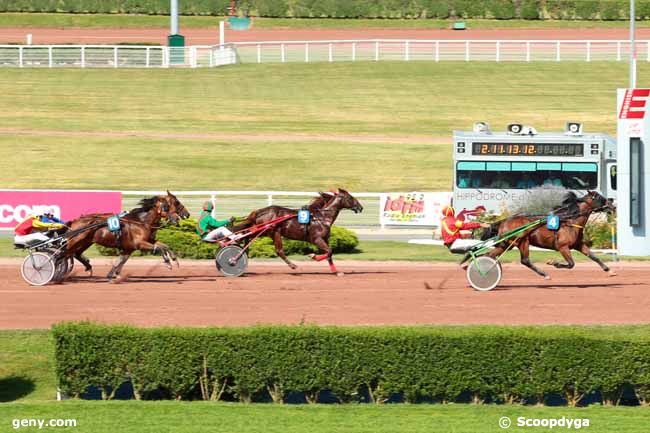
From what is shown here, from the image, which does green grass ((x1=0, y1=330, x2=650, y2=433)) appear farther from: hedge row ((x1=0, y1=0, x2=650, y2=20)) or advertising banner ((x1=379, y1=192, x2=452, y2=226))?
hedge row ((x1=0, y1=0, x2=650, y2=20))

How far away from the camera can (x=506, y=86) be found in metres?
50.7

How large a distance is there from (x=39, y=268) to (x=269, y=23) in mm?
46094

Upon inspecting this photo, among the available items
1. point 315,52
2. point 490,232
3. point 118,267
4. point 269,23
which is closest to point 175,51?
point 315,52

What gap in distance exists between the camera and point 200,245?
2530 cm

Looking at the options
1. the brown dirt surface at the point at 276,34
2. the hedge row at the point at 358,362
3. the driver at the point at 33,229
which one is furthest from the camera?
the brown dirt surface at the point at 276,34

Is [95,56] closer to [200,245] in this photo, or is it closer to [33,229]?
[200,245]

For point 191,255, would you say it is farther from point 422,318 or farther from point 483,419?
point 483,419

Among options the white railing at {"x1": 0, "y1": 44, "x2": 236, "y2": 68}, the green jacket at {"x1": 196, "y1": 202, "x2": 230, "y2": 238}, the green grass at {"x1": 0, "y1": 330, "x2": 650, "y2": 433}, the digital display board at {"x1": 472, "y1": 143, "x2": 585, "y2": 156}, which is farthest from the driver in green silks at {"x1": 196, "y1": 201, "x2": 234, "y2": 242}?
the white railing at {"x1": 0, "y1": 44, "x2": 236, "y2": 68}

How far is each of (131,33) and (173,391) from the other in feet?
165

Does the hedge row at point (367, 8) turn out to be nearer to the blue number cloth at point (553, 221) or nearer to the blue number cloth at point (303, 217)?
the blue number cloth at point (303, 217)

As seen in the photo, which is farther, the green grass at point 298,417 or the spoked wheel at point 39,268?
the spoked wheel at point 39,268

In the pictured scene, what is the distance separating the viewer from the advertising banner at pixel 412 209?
3148 cm

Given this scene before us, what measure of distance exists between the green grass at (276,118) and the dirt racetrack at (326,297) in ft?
45.4

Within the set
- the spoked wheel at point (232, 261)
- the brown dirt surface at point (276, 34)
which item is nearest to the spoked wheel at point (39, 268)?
the spoked wheel at point (232, 261)
